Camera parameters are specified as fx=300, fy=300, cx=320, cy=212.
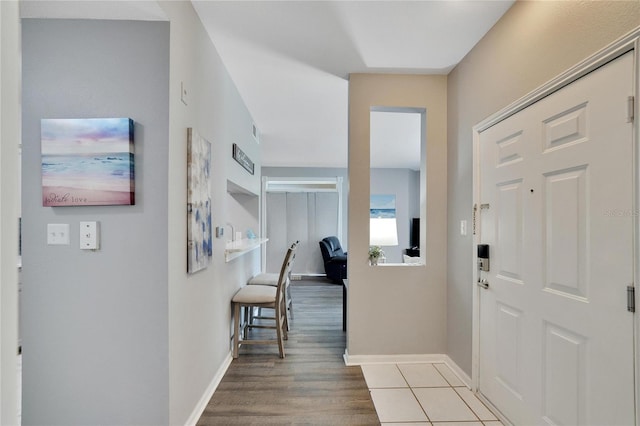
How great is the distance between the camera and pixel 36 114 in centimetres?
150

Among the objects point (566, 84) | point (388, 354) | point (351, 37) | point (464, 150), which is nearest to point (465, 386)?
point (388, 354)

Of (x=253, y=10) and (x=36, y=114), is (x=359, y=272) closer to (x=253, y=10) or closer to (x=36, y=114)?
(x=253, y=10)

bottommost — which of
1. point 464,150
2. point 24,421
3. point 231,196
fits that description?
point 24,421

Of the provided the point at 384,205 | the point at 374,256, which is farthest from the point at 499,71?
the point at 384,205

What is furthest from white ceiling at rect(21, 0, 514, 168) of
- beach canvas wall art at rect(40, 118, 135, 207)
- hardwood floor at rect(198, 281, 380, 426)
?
hardwood floor at rect(198, 281, 380, 426)

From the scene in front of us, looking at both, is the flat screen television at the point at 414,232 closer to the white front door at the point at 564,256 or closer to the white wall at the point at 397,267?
the white wall at the point at 397,267

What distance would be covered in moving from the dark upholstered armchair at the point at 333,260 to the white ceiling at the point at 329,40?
3581 millimetres

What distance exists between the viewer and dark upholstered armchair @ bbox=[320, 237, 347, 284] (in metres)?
6.09

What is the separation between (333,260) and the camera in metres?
6.13

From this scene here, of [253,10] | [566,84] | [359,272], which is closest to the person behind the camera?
[566,84]

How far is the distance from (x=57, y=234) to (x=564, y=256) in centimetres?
250

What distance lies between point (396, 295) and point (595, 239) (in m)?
1.55

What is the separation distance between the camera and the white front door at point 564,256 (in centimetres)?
120

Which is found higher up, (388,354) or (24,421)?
(24,421)
